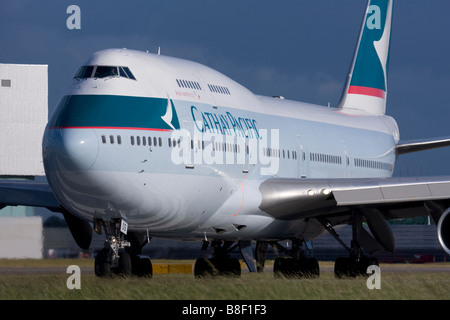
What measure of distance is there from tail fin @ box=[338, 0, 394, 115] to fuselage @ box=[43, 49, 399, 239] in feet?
28.4

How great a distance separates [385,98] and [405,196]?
1421cm

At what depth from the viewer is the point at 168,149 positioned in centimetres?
1922

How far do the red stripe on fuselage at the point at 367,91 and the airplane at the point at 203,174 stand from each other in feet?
14.7

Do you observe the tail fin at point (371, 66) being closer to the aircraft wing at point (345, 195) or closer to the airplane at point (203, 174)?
the airplane at point (203, 174)

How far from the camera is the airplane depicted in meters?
18.2

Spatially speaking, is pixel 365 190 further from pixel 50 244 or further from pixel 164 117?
pixel 50 244

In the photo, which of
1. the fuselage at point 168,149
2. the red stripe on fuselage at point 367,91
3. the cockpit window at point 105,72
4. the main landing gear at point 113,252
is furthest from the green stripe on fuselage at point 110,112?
the red stripe on fuselage at point 367,91

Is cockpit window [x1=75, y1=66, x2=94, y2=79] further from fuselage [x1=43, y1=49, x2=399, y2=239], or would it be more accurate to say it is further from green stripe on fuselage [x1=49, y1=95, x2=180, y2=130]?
green stripe on fuselage [x1=49, y1=95, x2=180, y2=130]

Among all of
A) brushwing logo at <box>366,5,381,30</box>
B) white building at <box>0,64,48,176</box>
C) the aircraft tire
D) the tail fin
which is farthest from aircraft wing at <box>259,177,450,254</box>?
white building at <box>0,64,48,176</box>

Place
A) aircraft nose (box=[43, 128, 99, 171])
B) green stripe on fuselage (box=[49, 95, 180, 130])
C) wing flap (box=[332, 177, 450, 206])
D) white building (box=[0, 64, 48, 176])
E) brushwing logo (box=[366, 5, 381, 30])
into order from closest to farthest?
1. aircraft nose (box=[43, 128, 99, 171])
2. green stripe on fuselage (box=[49, 95, 180, 130])
3. wing flap (box=[332, 177, 450, 206])
4. brushwing logo (box=[366, 5, 381, 30])
5. white building (box=[0, 64, 48, 176])

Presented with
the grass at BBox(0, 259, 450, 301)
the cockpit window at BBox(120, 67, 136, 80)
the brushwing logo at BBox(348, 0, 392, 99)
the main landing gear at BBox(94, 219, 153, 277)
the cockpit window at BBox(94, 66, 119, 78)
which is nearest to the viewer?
the grass at BBox(0, 259, 450, 301)

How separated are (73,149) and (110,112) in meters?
1.21
